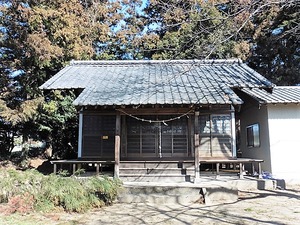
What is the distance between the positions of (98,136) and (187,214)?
5306 millimetres

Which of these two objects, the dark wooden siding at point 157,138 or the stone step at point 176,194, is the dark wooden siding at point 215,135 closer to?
the dark wooden siding at point 157,138

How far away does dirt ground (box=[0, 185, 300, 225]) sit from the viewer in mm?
5773

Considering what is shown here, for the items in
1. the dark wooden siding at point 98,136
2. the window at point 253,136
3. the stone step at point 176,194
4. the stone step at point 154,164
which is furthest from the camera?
the window at point 253,136

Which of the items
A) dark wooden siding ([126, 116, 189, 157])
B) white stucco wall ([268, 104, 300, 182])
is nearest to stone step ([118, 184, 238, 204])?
dark wooden siding ([126, 116, 189, 157])

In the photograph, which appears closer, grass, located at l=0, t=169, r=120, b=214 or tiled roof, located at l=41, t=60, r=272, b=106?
grass, located at l=0, t=169, r=120, b=214

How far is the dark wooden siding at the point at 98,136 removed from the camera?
10617 millimetres

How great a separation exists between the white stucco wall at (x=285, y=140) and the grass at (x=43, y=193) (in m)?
7.14

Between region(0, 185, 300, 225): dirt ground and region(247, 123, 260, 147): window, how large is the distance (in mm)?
4298

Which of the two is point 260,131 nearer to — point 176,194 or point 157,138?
point 157,138

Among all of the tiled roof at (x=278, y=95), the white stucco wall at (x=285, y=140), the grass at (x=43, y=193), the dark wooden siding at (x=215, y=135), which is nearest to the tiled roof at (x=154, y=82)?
the tiled roof at (x=278, y=95)

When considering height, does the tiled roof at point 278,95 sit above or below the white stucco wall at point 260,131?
above

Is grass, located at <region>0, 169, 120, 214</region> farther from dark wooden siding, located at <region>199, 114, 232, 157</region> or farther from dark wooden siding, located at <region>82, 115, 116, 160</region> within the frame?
dark wooden siding, located at <region>199, 114, 232, 157</region>

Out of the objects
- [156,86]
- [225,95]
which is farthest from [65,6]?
[225,95]

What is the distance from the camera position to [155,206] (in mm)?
7277
